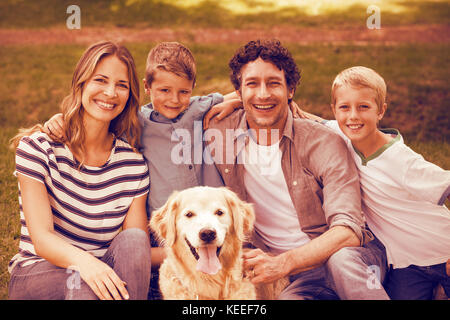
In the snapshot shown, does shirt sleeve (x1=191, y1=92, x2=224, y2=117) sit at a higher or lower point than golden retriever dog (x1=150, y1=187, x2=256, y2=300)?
higher

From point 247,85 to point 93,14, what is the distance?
10240mm

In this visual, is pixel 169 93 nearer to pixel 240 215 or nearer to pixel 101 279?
pixel 240 215

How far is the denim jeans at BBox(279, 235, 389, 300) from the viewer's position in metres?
2.38

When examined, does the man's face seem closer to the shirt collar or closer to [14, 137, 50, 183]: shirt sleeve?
the shirt collar

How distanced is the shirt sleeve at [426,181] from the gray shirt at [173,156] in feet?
4.37


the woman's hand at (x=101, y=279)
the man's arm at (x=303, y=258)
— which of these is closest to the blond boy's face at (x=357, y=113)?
the man's arm at (x=303, y=258)

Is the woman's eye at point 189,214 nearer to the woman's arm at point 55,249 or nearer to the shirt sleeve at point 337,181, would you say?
the woman's arm at point 55,249

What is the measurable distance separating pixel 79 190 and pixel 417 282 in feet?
7.77

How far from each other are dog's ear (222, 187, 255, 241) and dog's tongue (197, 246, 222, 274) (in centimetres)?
25

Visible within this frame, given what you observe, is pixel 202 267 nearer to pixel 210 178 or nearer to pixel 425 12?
pixel 210 178

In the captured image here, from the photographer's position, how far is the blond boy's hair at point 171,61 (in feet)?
10.4

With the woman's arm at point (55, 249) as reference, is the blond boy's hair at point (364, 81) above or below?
above

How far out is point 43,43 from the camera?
11820 mm

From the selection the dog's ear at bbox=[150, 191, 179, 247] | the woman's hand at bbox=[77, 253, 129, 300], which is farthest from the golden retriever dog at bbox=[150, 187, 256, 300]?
the woman's hand at bbox=[77, 253, 129, 300]
